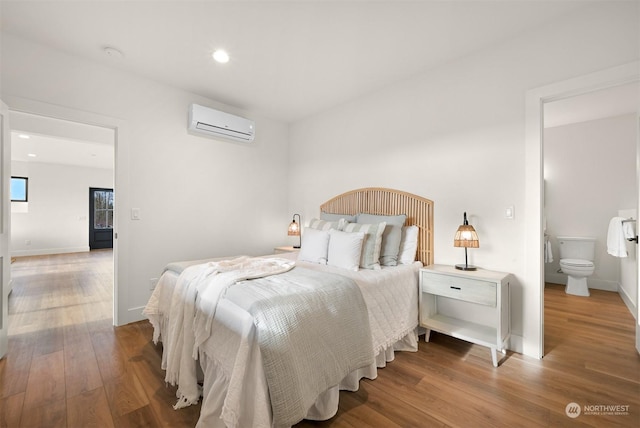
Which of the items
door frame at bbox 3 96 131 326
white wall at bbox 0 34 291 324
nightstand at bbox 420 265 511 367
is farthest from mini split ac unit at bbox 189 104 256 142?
nightstand at bbox 420 265 511 367

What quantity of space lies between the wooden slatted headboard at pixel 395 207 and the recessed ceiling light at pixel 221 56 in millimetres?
2044

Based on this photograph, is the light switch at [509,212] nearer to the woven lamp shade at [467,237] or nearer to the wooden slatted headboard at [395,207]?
the woven lamp shade at [467,237]

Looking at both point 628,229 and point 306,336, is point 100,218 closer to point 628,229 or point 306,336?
point 306,336

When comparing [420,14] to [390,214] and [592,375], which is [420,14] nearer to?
[390,214]

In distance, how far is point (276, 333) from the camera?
4.44ft

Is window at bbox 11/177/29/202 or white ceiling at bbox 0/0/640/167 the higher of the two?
white ceiling at bbox 0/0/640/167

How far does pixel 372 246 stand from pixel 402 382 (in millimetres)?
1105

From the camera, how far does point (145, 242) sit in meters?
3.11

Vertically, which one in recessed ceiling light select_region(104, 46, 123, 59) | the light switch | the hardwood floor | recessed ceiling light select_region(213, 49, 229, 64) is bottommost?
the hardwood floor

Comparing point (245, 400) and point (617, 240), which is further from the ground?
point (617, 240)

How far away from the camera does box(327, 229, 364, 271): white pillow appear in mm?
2477

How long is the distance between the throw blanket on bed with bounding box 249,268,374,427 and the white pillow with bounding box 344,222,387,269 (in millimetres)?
645

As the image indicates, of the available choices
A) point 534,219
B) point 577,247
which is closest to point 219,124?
point 534,219

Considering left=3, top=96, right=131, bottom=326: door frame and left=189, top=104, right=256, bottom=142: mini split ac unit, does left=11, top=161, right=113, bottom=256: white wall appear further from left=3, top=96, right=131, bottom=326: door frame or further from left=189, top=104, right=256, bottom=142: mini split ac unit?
left=189, top=104, right=256, bottom=142: mini split ac unit
